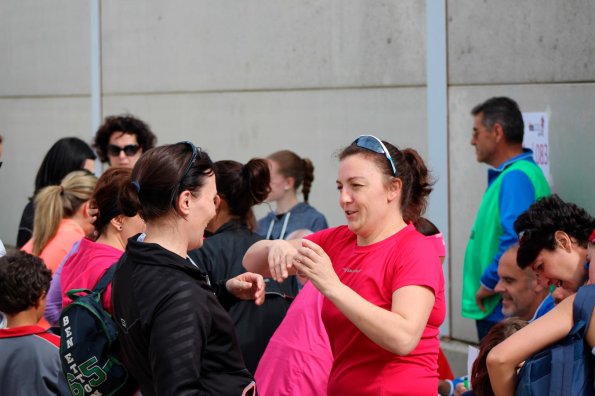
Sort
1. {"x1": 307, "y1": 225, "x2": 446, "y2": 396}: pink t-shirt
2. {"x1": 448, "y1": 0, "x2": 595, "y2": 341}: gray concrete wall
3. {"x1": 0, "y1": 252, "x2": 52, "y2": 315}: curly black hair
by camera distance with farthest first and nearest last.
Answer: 1. {"x1": 448, "y1": 0, "x2": 595, "y2": 341}: gray concrete wall
2. {"x1": 0, "y1": 252, "x2": 52, "y2": 315}: curly black hair
3. {"x1": 307, "y1": 225, "x2": 446, "y2": 396}: pink t-shirt

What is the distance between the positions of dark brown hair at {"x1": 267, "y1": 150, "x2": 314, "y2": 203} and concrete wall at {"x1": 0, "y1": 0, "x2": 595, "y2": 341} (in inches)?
18.7

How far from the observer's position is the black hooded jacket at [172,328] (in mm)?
2775

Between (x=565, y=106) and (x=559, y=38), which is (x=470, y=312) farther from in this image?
(x=559, y=38)

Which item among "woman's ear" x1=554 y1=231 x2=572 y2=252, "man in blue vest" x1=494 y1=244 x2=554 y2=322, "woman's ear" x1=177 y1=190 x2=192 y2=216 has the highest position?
"woman's ear" x1=177 y1=190 x2=192 y2=216

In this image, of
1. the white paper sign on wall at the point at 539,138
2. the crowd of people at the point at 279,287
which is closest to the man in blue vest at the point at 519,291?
the crowd of people at the point at 279,287

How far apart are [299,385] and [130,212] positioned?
1064 mm

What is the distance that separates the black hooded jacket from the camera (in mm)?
2775

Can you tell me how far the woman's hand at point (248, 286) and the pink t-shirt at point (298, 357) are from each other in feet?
1.93

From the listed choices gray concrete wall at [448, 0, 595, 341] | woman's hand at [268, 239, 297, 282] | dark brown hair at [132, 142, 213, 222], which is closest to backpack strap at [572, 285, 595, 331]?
woman's hand at [268, 239, 297, 282]

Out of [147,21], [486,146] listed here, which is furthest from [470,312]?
[147,21]

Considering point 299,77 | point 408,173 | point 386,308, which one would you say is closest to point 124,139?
point 299,77

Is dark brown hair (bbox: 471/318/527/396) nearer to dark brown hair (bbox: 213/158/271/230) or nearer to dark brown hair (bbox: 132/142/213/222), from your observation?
dark brown hair (bbox: 132/142/213/222)

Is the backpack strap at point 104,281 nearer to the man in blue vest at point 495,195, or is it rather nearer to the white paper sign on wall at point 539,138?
the man in blue vest at point 495,195

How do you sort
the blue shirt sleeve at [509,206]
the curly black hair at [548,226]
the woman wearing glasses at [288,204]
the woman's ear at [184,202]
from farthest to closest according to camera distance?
the woman wearing glasses at [288,204] → the blue shirt sleeve at [509,206] → the curly black hair at [548,226] → the woman's ear at [184,202]
